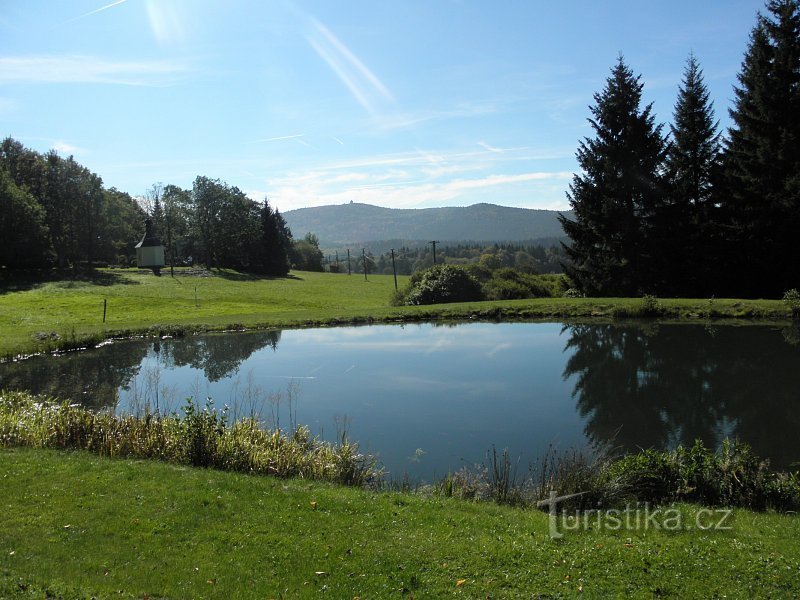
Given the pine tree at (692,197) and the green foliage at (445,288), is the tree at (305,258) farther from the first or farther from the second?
the pine tree at (692,197)

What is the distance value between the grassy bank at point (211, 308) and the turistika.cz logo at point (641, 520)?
2232 cm

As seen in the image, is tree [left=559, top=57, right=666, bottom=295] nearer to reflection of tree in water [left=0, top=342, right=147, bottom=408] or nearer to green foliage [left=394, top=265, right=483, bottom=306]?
green foliage [left=394, top=265, right=483, bottom=306]

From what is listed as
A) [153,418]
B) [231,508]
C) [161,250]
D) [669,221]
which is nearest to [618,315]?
[669,221]

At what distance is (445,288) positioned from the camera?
→ 3903 centimetres

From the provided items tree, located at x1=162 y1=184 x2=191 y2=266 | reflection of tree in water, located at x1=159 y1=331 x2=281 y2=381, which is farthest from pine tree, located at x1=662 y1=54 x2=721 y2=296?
tree, located at x1=162 y1=184 x2=191 y2=266

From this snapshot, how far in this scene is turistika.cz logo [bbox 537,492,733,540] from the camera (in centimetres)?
631

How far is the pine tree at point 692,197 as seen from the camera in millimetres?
34969

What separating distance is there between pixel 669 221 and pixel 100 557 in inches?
1447

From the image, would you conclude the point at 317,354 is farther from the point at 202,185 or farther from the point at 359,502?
the point at 202,185

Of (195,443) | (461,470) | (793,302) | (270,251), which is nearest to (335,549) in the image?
(461,470)

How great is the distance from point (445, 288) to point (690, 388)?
25.0m

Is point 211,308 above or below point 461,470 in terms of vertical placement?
above

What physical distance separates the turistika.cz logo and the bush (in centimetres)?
3182

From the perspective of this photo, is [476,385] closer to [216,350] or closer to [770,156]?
[216,350]
